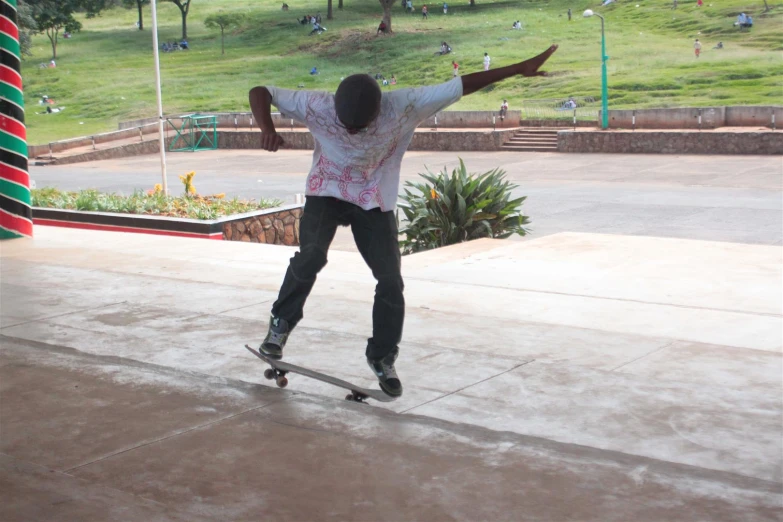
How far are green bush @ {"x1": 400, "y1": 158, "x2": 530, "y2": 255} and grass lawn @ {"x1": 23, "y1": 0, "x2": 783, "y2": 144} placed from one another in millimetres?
28702

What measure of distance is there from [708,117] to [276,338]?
104 ft

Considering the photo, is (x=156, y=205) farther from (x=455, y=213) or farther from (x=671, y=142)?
(x=671, y=142)

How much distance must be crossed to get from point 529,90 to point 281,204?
3510 cm

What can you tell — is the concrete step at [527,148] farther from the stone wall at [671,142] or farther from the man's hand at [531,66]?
the man's hand at [531,66]

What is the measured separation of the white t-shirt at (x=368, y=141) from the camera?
446 centimetres

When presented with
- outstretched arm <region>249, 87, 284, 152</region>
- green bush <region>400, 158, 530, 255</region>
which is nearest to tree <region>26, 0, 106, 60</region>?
green bush <region>400, 158, 530, 255</region>

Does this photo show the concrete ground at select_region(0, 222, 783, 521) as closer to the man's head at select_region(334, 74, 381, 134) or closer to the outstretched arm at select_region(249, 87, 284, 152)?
the outstretched arm at select_region(249, 87, 284, 152)

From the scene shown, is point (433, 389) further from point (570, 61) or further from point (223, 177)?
point (570, 61)

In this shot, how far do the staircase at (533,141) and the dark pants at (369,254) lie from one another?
31.6 meters

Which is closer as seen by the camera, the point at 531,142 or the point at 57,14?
the point at 531,142

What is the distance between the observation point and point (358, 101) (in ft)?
14.1

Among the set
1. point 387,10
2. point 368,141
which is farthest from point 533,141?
point 387,10

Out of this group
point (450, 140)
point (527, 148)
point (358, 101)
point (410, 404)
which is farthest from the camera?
point (450, 140)

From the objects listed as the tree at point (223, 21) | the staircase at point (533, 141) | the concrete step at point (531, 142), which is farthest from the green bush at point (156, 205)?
the tree at point (223, 21)
